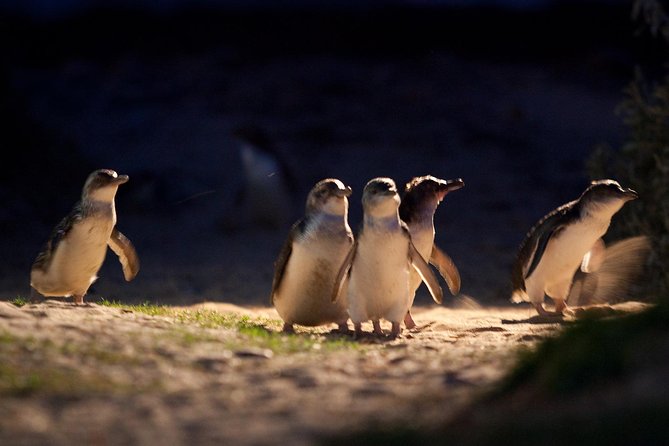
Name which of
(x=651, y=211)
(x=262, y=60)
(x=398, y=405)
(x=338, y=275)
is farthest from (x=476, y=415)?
(x=262, y=60)

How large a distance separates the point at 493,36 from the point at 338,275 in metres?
16.2

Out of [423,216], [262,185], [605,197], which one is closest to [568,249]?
[605,197]

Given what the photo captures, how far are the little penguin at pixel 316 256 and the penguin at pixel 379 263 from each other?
0.20 m

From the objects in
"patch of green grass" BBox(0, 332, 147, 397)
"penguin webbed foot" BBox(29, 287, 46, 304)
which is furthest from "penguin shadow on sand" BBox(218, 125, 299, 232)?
"patch of green grass" BBox(0, 332, 147, 397)

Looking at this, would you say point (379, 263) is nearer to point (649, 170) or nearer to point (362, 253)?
point (362, 253)

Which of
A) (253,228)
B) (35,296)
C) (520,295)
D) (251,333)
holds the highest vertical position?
(253,228)

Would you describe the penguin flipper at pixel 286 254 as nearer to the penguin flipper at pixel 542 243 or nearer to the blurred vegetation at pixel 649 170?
the penguin flipper at pixel 542 243

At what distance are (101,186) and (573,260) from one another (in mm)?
3415

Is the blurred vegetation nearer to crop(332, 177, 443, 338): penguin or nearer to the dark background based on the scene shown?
the dark background

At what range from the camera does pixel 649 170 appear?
10328 millimetres

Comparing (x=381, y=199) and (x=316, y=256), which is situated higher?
(x=381, y=199)

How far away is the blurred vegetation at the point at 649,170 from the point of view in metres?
9.52

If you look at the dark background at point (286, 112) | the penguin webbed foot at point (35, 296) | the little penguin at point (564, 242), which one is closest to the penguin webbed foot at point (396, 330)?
the little penguin at point (564, 242)

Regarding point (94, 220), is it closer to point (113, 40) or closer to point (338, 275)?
point (338, 275)
